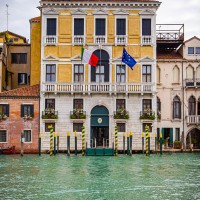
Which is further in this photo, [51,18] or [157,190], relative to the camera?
[51,18]

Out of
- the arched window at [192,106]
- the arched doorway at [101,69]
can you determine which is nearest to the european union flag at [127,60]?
the arched doorway at [101,69]

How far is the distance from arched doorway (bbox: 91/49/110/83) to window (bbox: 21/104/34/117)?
4.44m

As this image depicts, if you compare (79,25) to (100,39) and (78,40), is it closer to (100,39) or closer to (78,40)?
(78,40)

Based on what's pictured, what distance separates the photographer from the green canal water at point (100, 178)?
18380 millimetres

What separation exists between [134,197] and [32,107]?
1979 centimetres

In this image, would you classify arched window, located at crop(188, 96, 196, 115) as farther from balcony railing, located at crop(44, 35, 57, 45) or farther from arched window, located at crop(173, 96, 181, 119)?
balcony railing, located at crop(44, 35, 57, 45)

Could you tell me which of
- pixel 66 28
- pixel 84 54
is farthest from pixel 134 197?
pixel 66 28

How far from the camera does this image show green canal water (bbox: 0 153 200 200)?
1838 cm

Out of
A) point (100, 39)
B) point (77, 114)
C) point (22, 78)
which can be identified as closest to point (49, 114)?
point (77, 114)

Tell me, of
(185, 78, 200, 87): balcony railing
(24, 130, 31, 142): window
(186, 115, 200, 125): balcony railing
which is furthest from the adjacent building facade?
(185, 78, 200, 87): balcony railing

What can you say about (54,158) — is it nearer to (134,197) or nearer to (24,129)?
(24,129)

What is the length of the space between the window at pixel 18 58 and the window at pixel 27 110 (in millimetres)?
6846

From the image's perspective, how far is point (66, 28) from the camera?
3738 cm

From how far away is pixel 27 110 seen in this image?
3666 centimetres
